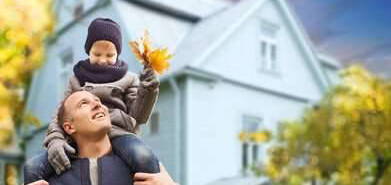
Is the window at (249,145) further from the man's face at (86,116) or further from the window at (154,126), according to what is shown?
the man's face at (86,116)

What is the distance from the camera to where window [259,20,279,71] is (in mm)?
10344

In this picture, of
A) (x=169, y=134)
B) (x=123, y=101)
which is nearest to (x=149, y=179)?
(x=123, y=101)

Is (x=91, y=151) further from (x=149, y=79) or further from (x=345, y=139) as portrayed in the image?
(x=345, y=139)

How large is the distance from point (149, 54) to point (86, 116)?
0.77ft

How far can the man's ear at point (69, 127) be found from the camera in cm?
177

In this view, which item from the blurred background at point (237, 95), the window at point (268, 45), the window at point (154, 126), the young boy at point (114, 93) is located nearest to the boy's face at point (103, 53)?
the young boy at point (114, 93)

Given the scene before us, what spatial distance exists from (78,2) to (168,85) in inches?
69.7

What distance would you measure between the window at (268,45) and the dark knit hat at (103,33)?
8.40 metres

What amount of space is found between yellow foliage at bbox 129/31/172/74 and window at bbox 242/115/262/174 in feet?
25.9

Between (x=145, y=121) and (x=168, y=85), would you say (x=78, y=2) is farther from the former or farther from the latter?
(x=145, y=121)

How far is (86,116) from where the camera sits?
175 centimetres

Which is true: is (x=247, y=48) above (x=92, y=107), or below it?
above

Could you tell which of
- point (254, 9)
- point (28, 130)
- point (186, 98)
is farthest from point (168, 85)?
point (28, 130)

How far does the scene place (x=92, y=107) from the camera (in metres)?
1.76
